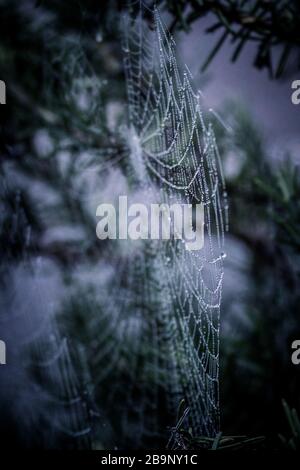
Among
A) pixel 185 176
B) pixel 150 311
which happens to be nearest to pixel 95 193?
pixel 150 311

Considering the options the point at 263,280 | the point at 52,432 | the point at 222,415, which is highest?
the point at 263,280

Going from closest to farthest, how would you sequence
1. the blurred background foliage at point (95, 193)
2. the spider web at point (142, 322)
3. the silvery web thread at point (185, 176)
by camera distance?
the silvery web thread at point (185, 176), the blurred background foliage at point (95, 193), the spider web at point (142, 322)

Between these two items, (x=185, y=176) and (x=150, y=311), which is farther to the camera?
(x=150, y=311)

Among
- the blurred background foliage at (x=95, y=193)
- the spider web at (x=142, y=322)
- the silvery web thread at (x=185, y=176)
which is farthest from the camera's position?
the spider web at (x=142, y=322)

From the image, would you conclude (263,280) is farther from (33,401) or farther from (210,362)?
(33,401)

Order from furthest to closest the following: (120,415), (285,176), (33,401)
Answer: (33,401) < (120,415) < (285,176)

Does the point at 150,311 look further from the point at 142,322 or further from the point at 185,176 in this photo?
the point at 185,176

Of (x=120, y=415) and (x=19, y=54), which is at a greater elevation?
(x=19, y=54)
